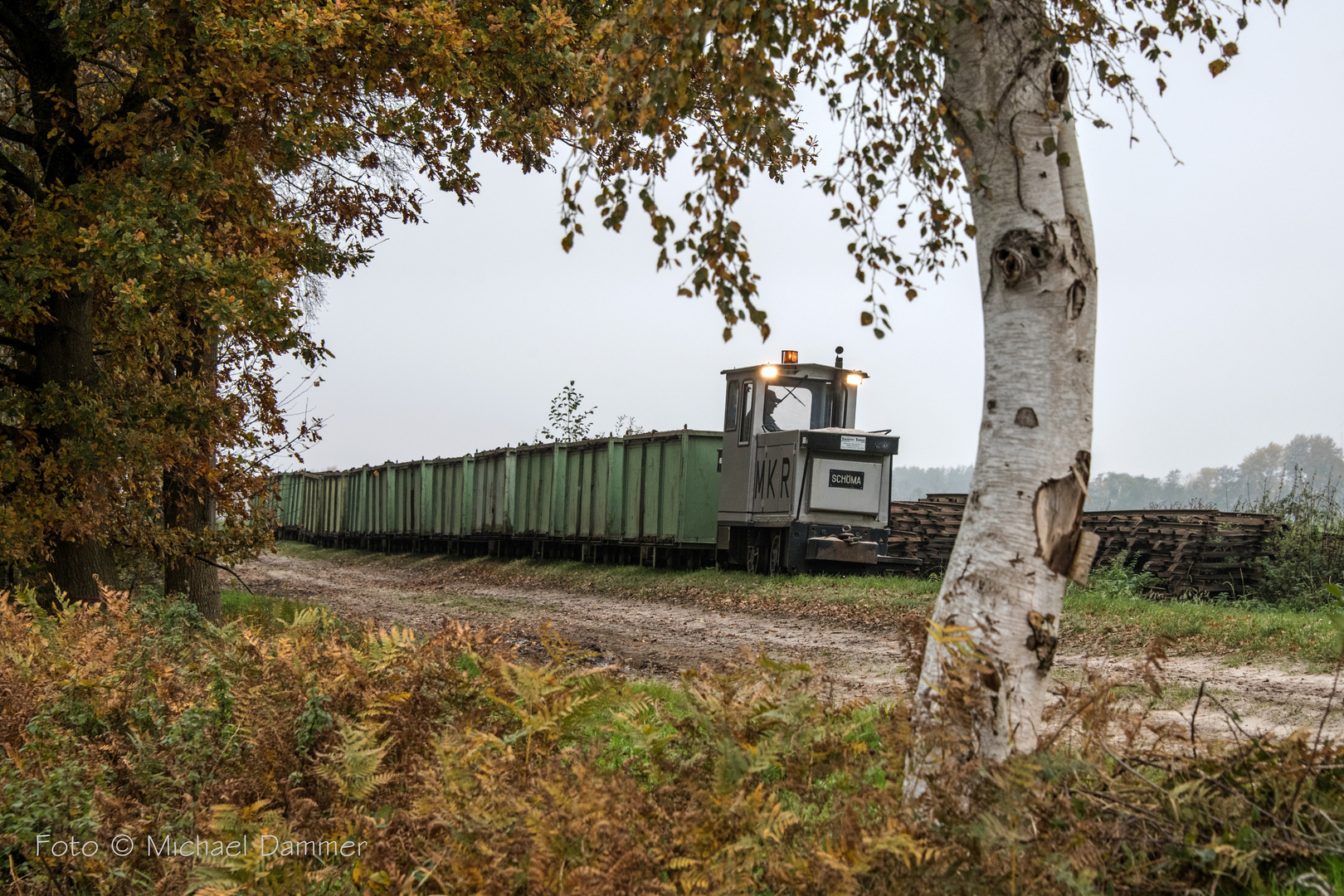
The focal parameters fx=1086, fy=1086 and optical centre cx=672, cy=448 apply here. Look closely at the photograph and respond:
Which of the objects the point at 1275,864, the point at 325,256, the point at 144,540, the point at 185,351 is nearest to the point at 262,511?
the point at 144,540

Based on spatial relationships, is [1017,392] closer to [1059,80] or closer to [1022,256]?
[1022,256]

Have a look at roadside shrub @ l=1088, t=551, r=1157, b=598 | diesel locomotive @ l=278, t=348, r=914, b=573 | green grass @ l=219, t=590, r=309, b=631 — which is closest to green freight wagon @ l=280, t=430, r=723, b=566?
diesel locomotive @ l=278, t=348, r=914, b=573

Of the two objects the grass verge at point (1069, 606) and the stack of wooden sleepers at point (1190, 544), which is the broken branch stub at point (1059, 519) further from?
the stack of wooden sleepers at point (1190, 544)

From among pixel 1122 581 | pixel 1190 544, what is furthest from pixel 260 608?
pixel 1190 544

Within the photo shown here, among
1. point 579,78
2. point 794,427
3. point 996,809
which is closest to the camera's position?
point 996,809

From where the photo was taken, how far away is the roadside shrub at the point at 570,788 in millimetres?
2977

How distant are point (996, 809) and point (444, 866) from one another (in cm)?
175

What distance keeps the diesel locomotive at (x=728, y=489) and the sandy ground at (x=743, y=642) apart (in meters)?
2.40

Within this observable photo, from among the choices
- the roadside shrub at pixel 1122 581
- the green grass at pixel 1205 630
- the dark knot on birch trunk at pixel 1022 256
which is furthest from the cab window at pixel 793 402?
the dark knot on birch trunk at pixel 1022 256

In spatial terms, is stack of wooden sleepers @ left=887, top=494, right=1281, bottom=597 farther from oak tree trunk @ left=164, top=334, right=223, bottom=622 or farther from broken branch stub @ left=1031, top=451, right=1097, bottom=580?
broken branch stub @ left=1031, top=451, right=1097, bottom=580

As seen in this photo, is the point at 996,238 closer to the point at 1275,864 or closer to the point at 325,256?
the point at 1275,864

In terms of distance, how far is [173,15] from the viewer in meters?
8.52

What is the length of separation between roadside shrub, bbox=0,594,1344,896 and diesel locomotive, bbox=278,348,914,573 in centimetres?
692

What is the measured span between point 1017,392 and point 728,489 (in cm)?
1583
